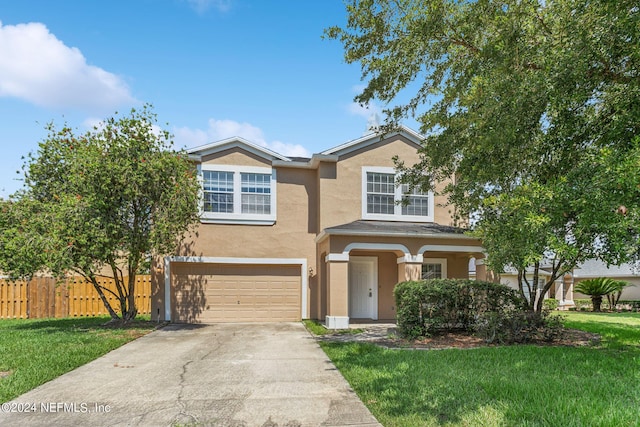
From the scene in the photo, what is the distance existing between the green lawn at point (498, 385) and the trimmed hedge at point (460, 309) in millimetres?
1208

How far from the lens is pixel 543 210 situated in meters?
6.36

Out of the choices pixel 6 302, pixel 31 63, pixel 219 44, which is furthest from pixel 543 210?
pixel 6 302

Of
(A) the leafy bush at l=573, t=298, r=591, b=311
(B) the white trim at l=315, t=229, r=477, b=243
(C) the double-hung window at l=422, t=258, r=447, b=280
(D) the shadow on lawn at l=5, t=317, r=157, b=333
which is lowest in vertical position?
(A) the leafy bush at l=573, t=298, r=591, b=311

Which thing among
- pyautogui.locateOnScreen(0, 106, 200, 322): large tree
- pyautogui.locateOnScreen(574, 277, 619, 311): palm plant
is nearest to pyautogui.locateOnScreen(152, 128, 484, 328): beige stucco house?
pyautogui.locateOnScreen(0, 106, 200, 322): large tree

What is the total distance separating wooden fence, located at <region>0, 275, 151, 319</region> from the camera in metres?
15.3

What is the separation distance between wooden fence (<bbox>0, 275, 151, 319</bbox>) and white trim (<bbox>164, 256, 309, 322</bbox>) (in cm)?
255

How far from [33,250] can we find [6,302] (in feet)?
23.9

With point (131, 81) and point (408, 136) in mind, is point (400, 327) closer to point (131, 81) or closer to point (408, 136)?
point (408, 136)

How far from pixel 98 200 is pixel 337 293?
7.44 meters

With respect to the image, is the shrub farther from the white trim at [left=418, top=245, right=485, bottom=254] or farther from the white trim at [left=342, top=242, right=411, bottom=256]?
the white trim at [left=418, top=245, right=485, bottom=254]

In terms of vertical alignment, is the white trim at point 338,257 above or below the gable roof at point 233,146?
below

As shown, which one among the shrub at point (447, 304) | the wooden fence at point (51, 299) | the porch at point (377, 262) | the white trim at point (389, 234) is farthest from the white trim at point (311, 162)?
the wooden fence at point (51, 299)

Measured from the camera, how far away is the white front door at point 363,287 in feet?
48.9

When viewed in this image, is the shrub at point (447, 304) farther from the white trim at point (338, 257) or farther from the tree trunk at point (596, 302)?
the tree trunk at point (596, 302)
